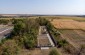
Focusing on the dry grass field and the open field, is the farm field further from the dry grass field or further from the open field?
the open field

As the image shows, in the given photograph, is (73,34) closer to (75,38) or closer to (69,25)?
(75,38)

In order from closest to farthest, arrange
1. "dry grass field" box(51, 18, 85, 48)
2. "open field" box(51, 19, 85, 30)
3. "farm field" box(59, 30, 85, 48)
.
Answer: "farm field" box(59, 30, 85, 48) < "dry grass field" box(51, 18, 85, 48) < "open field" box(51, 19, 85, 30)

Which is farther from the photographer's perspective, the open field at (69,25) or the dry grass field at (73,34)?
the open field at (69,25)

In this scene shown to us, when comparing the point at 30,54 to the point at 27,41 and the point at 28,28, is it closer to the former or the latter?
the point at 27,41

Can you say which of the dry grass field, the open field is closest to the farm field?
the dry grass field

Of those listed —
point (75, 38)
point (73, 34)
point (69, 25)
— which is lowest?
point (69, 25)

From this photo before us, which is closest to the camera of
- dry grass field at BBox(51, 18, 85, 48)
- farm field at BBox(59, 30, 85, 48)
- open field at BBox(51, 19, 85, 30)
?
farm field at BBox(59, 30, 85, 48)

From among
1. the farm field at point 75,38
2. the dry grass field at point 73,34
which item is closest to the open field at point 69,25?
the dry grass field at point 73,34

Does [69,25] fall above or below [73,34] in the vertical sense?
below

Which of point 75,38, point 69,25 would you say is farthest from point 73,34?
point 69,25

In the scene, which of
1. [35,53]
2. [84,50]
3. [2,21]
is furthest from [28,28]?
[2,21]

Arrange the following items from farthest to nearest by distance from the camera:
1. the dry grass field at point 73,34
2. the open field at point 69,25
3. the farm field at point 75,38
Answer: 1. the open field at point 69,25
2. the dry grass field at point 73,34
3. the farm field at point 75,38

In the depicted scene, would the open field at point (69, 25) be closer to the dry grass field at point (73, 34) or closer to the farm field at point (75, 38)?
the dry grass field at point (73, 34)
